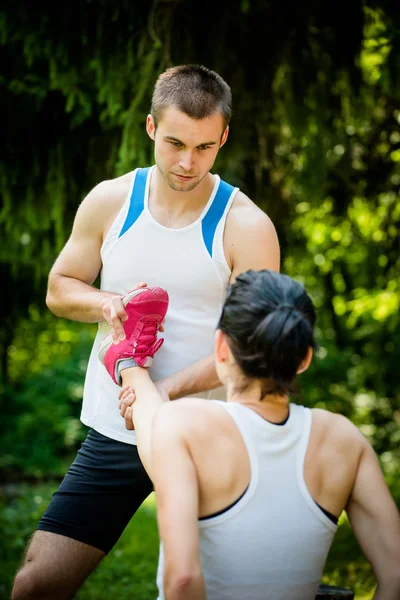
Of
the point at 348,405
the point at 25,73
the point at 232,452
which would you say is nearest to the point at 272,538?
the point at 232,452

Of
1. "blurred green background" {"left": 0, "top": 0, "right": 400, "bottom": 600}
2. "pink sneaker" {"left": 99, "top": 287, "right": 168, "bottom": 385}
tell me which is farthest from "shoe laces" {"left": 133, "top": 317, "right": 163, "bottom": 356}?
"blurred green background" {"left": 0, "top": 0, "right": 400, "bottom": 600}

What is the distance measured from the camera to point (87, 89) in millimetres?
5027

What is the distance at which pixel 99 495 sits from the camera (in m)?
2.97

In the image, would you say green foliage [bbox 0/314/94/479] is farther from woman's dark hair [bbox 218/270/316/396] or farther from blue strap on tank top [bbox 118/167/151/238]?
woman's dark hair [bbox 218/270/316/396]

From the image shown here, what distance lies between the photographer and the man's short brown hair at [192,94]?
9.30 ft

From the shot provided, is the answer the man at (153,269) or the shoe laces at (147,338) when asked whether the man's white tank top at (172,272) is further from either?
the shoe laces at (147,338)

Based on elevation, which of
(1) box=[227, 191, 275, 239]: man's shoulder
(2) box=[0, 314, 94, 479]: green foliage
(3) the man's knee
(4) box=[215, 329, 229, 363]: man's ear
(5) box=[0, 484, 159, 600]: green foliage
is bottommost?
(2) box=[0, 314, 94, 479]: green foliage

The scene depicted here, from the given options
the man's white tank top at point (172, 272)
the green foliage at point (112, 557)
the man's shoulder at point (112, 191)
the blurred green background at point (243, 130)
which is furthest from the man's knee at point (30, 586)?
the green foliage at point (112, 557)

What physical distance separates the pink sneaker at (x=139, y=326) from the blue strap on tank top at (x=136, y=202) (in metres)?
0.34

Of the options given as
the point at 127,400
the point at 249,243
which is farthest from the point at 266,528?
the point at 249,243

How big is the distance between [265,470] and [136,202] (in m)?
1.31

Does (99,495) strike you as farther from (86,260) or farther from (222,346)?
(222,346)

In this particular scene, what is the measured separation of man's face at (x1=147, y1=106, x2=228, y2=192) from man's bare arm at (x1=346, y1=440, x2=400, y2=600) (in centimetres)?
117

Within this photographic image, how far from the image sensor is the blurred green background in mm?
4770
